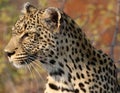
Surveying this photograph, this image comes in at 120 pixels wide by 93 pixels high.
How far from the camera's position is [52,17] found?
30.0 feet

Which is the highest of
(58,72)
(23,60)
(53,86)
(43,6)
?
(43,6)

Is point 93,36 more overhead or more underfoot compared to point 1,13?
more underfoot

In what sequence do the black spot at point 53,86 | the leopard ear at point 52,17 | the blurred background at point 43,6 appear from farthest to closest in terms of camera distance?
1. the blurred background at point 43,6
2. the black spot at point 53,86
3. the leopard ear at point 52,17

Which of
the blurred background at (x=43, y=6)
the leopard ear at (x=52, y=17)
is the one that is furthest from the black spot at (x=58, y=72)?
the blurred background at (x=43, y=6)

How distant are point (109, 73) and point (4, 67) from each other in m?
6.58

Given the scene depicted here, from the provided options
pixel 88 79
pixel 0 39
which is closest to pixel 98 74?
pixel 88 79

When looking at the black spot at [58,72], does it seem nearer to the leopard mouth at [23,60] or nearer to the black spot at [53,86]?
the black spot at [53,86]

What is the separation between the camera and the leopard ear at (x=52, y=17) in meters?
9.09

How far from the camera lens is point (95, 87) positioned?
30.5 ft

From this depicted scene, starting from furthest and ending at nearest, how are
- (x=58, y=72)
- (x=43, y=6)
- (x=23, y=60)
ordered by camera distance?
(x=43, y=6) < (x=58, y=72) < (x=23, y=60)

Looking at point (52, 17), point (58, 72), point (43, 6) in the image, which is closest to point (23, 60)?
point (58, 72)

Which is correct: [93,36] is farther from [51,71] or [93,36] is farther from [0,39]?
[0,39]

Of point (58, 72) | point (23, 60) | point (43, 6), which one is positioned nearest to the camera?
point (23, 60)

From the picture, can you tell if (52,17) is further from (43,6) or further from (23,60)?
(43,6)
